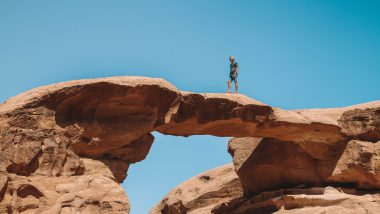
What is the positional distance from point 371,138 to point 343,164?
51.7 inches

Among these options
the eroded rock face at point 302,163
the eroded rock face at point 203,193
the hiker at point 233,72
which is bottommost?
the eroded rock face at point 203,193

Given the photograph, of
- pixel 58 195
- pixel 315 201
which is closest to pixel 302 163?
pixel 315 201

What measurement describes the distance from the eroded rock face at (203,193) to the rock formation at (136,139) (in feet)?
9.01

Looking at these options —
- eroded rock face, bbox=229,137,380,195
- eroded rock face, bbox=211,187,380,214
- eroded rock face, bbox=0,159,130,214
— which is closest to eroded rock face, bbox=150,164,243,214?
eroded rock face, bbox=229,137,380,195

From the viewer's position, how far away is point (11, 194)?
14266 millimetres

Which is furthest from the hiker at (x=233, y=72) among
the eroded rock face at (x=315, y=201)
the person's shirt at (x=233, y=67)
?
the eroded rock face at (x=315, y=201)

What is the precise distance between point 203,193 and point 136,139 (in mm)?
8398

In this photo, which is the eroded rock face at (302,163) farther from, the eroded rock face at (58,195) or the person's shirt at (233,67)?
the eroded rock face at (58,195)

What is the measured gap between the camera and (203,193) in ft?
84.1

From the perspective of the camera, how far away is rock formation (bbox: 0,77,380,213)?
1461 centimetres

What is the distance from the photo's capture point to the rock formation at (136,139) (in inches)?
575

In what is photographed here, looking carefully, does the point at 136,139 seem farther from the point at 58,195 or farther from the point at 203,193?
the point at 203,193

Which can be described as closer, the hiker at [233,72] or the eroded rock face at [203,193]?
the hiker at [233,72]

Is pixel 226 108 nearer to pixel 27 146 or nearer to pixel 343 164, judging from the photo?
pixel 343 164
